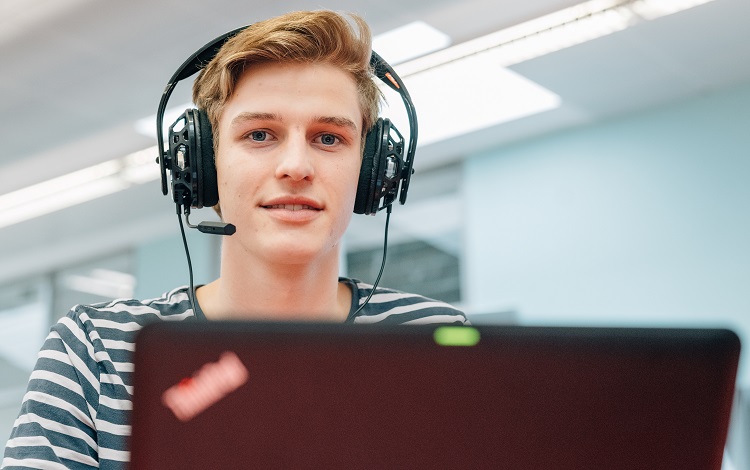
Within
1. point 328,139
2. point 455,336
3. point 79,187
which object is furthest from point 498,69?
point 455,336

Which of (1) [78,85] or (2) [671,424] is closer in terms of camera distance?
(2) [671,424]

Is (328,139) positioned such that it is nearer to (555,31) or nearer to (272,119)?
(272,119)

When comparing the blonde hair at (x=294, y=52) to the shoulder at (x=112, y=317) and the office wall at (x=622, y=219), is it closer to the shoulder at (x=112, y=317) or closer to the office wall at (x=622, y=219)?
the shoulder at (x=112, y=317)

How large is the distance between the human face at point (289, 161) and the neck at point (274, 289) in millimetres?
22

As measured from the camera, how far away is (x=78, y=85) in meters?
4.57

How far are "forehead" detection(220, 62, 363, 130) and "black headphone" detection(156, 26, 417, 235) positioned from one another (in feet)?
0.17

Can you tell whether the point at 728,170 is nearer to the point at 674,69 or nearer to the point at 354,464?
the point at 674,69

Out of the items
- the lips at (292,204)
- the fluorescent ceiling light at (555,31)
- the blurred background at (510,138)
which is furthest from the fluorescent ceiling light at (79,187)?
the lips at (292,204)

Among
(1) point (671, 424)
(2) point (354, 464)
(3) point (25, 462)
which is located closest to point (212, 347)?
(2) point (354, 464)

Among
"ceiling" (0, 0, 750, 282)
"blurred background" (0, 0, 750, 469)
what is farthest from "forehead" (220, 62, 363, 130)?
"blurred background" (0, 0, 750, 469)

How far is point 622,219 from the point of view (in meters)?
5.05

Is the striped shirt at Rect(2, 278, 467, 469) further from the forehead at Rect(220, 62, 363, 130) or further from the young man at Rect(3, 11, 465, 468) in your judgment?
the forehead at Rect(220, 62, 363, 130)

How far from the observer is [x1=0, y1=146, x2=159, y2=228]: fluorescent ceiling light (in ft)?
18.6

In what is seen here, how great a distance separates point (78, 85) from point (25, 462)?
13.2 ft
